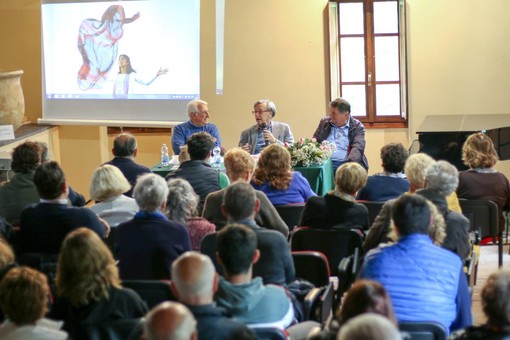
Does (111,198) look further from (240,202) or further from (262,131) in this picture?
(262,131)

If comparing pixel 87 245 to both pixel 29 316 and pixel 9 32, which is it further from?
pixel 9 32

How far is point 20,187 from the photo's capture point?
214 inches

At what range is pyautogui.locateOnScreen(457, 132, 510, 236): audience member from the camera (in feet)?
19.1

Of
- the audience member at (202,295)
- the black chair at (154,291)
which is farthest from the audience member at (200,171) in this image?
the audience member at (202,295)

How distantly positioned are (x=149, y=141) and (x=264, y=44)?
1895 mm

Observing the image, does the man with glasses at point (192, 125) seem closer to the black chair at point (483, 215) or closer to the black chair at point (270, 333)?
A: the black chair at point (483, 215)

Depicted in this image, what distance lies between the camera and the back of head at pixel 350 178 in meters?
4.90

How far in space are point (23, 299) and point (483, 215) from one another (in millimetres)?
3460

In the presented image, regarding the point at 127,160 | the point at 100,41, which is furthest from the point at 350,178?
the point at 100,41

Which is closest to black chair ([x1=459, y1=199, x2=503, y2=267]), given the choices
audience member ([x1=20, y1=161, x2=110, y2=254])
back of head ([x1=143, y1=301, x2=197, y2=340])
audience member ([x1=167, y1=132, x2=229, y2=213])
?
audience member ([x1=167, y1=132, x2=229, y2=213])

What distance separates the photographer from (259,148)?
8070 millimetres

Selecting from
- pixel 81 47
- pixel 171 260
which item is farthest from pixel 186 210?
pixel 81 47

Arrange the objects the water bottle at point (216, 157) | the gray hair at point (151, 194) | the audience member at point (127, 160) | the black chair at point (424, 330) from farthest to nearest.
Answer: the water bottle at point (216, 157) < the audience member at point (127, 160) < the gray hair at point (151, 194) < the black chair at point (424, 330)

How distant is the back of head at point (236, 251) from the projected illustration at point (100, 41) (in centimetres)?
617
